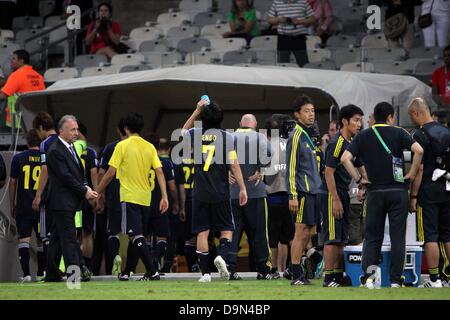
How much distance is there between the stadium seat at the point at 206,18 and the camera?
23406mm

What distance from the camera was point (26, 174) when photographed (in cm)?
1606

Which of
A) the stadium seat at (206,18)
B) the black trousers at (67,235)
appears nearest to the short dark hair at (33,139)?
the black trousers at (67,235)

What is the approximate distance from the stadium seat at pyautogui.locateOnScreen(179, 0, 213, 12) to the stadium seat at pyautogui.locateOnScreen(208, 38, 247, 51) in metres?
2.72

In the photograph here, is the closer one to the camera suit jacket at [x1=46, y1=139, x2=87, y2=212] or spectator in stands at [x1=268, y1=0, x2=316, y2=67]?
suit jacket at [x1=46, y1=139, x2=87, y2=212]

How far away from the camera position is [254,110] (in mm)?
18844

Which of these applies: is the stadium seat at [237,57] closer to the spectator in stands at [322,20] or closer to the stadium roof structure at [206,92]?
the stadium roof structure at [206,92]

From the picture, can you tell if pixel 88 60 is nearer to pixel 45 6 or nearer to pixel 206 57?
pixel 206 57

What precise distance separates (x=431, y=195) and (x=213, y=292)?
2694 mm

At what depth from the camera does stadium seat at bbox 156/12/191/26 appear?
23625 mm

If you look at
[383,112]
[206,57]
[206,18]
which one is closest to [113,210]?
[383,112]

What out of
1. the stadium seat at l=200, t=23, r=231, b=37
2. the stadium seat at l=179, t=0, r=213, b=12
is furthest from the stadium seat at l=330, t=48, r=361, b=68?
the stadium seat at l=179, t=0, r=213, b=12

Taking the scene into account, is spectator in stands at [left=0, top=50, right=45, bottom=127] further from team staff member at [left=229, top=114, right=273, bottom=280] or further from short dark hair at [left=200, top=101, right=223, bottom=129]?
short dark hair at [left=200, top=101, right=223, bottom=129]

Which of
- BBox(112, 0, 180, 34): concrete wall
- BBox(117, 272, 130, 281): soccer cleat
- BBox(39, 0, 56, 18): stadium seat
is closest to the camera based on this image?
BBox(117, 272, 130, 281): soccer cleat

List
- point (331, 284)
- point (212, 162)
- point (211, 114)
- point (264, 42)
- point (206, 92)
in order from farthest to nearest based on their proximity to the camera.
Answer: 1. point (264, 42)
2. point (206, 92)
3. point (212, 162)
4. point (211, 114)
5. point (331, 284)
